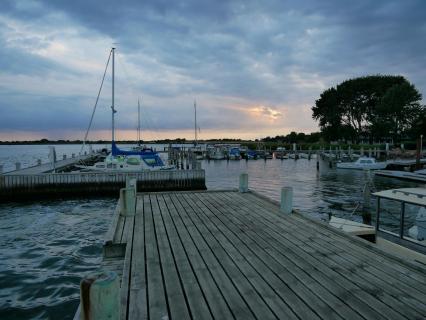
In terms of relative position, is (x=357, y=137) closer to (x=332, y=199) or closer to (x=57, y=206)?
(x=332, y=199)

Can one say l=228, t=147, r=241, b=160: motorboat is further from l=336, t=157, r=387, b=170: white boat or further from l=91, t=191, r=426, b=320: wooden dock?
l=91, t=191, r=426, b=320: wooden dock

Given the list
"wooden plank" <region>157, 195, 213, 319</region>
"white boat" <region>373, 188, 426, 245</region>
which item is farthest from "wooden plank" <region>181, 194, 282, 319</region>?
"white boat" <region>373, 188, 426, 245</region>

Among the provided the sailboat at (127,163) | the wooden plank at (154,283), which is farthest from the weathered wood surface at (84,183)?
the wooden plank at (154,283)

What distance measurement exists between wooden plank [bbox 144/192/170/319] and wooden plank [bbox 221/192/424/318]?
2.83m

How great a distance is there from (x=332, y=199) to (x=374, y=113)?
65.3 m

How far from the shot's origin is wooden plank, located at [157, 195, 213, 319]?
4.27 m

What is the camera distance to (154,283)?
5094 mm

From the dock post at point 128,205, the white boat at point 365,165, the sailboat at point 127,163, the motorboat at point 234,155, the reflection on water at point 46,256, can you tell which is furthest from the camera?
the motorboat at point 234,155

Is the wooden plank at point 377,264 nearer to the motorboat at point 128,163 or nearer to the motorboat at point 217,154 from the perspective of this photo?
the motorboat at point 128,163

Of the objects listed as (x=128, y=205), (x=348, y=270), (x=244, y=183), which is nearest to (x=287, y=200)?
(x=244, y=183)

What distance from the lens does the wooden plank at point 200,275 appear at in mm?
4309

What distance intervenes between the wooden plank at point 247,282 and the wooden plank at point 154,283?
113cm

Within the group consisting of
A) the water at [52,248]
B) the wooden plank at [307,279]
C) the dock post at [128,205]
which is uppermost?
the dock post at [128,205]

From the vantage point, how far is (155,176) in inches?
1046
